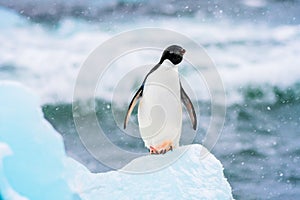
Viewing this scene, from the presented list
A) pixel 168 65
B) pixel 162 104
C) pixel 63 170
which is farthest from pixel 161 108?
pixel 63 170

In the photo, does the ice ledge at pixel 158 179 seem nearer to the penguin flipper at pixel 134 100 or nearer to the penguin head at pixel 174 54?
the penguin flipper at pixel 134 100

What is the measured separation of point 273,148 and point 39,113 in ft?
2.10

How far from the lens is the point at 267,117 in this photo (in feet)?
5.77

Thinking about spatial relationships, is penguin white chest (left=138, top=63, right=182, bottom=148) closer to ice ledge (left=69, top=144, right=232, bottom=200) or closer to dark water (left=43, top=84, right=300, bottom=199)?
ice ledge (left=69, top=144, right=232, bottom=200)

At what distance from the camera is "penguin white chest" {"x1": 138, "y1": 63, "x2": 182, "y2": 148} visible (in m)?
1.66

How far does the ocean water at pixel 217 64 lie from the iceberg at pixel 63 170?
0.11ft

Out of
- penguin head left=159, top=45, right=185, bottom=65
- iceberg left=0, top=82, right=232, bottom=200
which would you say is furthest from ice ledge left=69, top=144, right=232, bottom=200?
penguin head left=159, top=45, right=185, bottom=65

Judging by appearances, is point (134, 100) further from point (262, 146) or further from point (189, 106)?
point (262, 146)

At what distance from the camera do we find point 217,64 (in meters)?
1.75

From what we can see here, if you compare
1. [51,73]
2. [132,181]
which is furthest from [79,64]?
[132,181]

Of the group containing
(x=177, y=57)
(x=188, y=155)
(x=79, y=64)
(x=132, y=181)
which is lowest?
(x=132, y=181)

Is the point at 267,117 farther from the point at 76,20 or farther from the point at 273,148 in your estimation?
the point at 76,20

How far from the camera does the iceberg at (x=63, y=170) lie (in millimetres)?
1665

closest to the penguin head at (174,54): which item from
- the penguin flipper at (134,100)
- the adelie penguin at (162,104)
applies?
the adelie penguin at (162,104)
